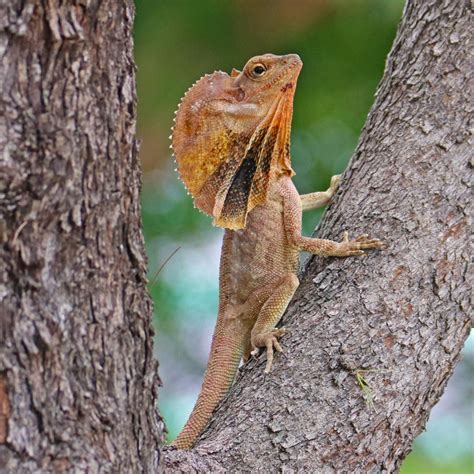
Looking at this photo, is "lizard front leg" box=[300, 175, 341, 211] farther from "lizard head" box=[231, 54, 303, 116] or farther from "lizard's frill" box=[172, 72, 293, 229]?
"lizard head" box=[231, 54, 303, 116]

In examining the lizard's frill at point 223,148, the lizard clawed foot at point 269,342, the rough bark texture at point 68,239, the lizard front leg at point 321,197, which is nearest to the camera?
the rough bark texture at point 68,239

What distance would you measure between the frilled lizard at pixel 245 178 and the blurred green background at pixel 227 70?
3.45 metres

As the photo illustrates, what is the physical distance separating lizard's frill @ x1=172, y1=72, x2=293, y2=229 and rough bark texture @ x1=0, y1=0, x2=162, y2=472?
126 centimetres

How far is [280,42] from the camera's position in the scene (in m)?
7.41

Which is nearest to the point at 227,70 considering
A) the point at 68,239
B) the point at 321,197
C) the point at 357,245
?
the point at 321,197

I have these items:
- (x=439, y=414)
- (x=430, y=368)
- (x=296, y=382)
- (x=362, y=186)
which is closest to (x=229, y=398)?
(x=296, y=382)

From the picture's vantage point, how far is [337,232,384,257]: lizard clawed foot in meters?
2.66

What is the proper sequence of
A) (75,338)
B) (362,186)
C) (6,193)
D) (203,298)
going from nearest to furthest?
(6,193)
(75,338)
(362,186)
(203,298)

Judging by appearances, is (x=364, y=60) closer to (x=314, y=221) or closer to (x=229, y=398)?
(x=314, y=221)

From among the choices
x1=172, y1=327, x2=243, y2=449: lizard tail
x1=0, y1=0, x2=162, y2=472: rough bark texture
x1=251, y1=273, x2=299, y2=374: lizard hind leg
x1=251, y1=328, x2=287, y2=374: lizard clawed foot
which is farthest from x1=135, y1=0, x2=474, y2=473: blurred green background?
x1=0, y1=0, x2=162, y2=472: rough bark texture

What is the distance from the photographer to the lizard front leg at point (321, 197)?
331 centimetres

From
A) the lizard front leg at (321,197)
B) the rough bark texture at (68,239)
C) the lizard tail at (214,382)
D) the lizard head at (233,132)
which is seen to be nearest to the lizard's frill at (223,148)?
the lizard head at (233,132)

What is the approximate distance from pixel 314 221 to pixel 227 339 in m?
3.75

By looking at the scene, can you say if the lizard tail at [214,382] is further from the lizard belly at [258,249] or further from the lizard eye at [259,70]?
the lizard eye at [259,70]
